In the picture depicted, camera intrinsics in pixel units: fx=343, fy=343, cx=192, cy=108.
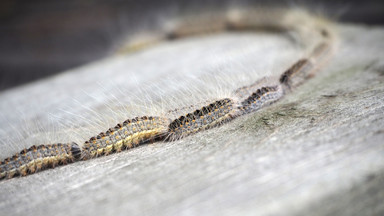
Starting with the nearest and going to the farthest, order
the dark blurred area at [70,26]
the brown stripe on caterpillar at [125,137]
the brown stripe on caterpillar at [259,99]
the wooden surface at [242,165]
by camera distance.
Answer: the wooden surface at [242,165] → the brown stripe on caterpillar at [125,137] → the brown stripe on caterpillar at [259,99] → the dark blurred area at [70,26]

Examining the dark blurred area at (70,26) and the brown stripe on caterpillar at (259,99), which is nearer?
the brown stripe on caterpillar at (259,99)

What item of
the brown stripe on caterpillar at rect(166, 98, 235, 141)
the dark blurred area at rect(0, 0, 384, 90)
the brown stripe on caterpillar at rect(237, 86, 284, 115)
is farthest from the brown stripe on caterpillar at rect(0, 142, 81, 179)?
the dark blurred area at rect(0, 0, 384, 90)

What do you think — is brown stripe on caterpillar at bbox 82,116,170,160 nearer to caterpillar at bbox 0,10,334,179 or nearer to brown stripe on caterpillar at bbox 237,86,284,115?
caterpillar at bbox 0,10,334,179

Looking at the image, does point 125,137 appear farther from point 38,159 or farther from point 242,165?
point 242,165

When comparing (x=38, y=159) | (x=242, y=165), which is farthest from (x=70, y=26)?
(x=242, y=165)

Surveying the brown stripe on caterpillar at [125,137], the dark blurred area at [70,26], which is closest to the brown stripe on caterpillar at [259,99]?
the brown stripe on caterpillar at [125,137]

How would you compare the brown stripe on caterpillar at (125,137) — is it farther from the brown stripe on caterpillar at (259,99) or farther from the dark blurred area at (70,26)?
the dark blurred area at (70,26)
